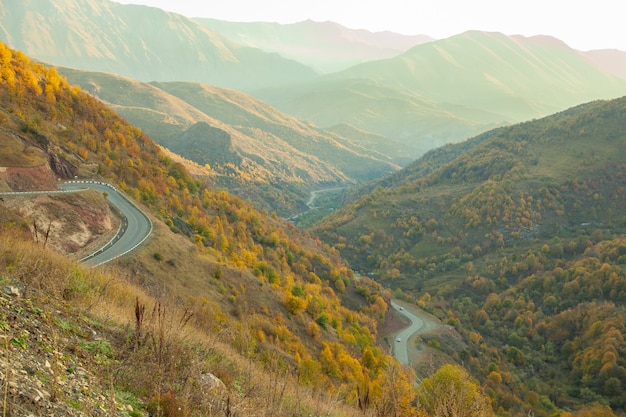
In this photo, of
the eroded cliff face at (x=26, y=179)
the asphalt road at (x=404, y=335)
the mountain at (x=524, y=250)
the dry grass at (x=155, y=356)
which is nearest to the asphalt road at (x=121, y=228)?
the eroded cliff face at (x=26, y=179)

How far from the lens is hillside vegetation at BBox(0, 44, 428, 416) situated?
24.4 feet

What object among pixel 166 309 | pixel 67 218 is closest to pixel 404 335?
pixel 67 218

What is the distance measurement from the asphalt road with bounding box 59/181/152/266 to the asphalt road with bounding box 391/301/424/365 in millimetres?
36844

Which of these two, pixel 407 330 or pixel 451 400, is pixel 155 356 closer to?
pixel 451 400

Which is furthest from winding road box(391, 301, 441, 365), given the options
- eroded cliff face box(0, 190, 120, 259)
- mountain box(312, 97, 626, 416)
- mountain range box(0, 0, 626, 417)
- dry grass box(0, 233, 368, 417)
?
dry grass box(0, 233, 368, 417)

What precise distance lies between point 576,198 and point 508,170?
936 inches

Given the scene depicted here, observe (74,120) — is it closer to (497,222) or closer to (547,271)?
(547,271)

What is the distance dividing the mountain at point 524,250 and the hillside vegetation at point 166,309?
25219mm

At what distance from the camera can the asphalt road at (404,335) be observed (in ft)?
190

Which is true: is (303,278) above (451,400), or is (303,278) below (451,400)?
below

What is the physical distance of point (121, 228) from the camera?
32.8m

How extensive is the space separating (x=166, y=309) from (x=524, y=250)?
109898 millimetres

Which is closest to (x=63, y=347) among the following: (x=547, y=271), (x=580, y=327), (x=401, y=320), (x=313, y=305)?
(x=313, y=305)

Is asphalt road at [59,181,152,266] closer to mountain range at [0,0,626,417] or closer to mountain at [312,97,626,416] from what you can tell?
mountain range at [0,0,626,417]
